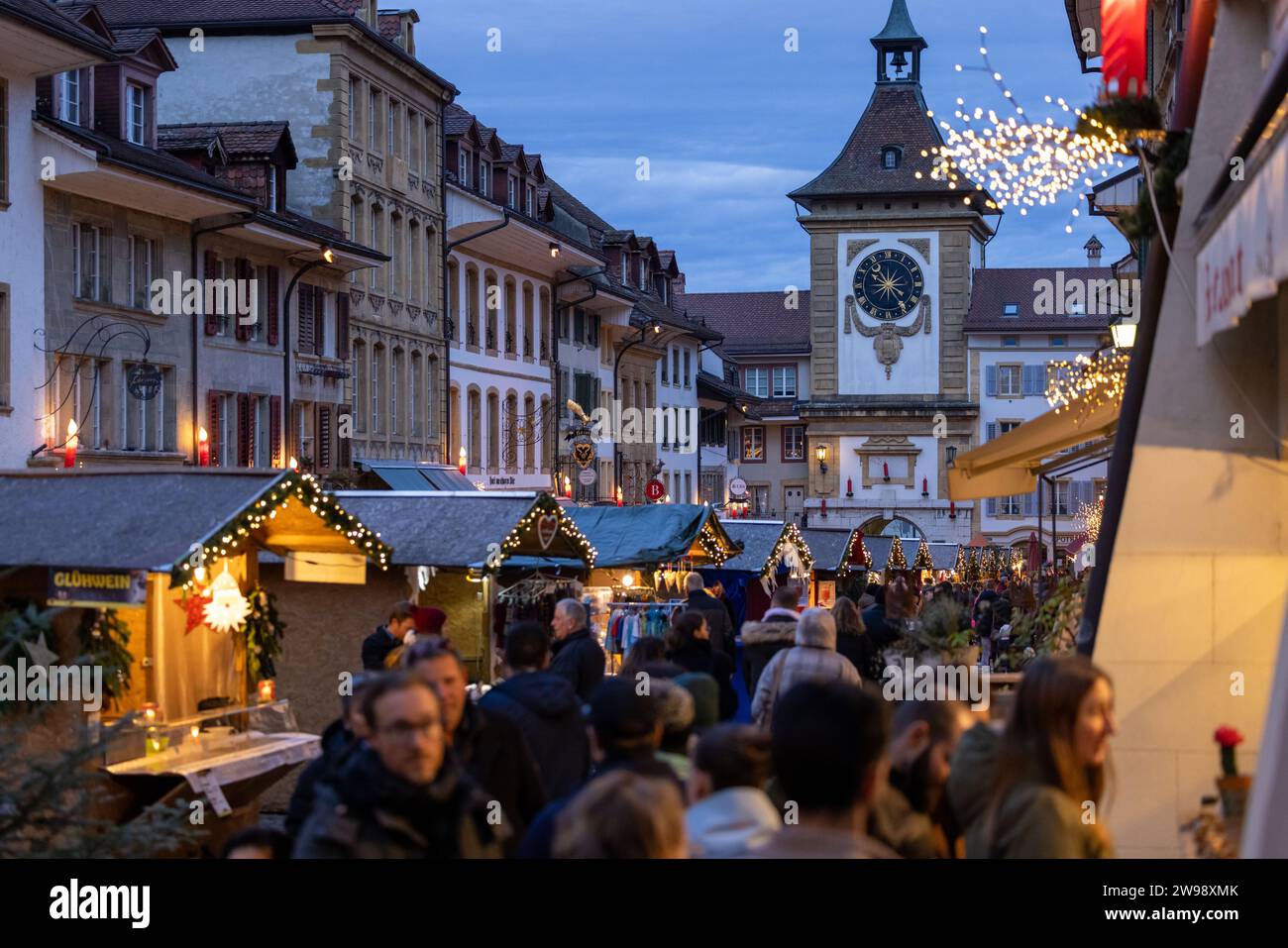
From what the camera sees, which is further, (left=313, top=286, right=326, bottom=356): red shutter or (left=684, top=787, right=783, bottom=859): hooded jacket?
(left=313, top=286, right=326, bottom=356): red shutter

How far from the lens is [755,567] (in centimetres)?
2816

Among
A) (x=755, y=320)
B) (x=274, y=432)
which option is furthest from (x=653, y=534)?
(x=755, y=320)

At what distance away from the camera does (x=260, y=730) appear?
45.9ft

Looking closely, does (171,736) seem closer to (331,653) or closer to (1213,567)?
(331,653)

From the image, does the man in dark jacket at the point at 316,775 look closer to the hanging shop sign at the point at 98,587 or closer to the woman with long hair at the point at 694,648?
the hanging shop sign at the point at 98,587

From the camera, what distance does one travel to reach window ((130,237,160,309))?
29516 millimetres

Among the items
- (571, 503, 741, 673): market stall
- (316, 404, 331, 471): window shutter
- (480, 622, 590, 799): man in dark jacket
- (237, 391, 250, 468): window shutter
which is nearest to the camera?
(480, 622, 590, 799): man in dark jacket

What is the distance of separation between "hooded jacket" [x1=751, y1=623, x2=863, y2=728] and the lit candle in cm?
1739

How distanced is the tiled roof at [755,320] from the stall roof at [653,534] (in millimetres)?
67290

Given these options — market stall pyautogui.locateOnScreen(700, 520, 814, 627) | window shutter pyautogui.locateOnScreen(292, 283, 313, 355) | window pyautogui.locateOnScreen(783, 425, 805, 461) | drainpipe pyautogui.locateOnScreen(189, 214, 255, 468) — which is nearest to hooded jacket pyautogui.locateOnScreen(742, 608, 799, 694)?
market stall pyautogui.locateOnScreen(700, 520, 814, 627)

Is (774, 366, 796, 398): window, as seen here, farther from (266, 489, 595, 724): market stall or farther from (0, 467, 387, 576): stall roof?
(0, 467, 387, 576): stall roof

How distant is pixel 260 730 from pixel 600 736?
7.66 metres

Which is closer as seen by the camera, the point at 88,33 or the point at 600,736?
the point at 600,736
